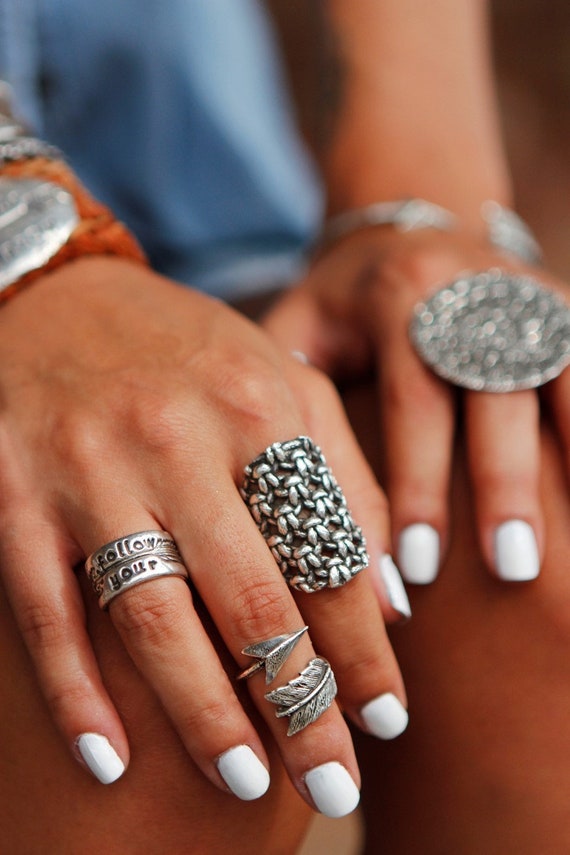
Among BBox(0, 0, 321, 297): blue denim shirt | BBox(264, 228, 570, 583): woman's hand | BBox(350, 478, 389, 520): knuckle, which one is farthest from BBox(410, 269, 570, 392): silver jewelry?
BBox(0, 0, 321, 297): blue denim shirt

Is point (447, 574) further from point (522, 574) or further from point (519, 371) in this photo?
point (519, 371)

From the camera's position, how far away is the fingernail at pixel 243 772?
56 centimetres

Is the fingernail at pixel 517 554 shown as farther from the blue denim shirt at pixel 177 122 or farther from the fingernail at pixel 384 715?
the blue denim shirt at pixel 177 122

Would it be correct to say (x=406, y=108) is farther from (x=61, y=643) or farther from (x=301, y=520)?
(x=61, y=643)

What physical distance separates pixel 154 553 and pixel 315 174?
148 centimetres

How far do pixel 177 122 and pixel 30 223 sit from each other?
0.54 m

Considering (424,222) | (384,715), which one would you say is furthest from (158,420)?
(424,222)

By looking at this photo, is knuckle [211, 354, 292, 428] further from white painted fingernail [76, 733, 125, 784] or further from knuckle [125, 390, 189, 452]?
white painted fingernail [76, 733, 125, 784]

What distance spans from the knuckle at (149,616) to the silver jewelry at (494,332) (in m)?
0.34

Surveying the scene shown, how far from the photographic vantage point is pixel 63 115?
3.79 feet

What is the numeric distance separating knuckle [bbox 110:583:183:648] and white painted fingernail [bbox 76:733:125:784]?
0.23ft

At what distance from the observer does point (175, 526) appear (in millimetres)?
586

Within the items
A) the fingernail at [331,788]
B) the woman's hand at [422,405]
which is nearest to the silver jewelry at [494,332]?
the woman's hand at [422,405]

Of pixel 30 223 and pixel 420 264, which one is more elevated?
pixel 30 223
